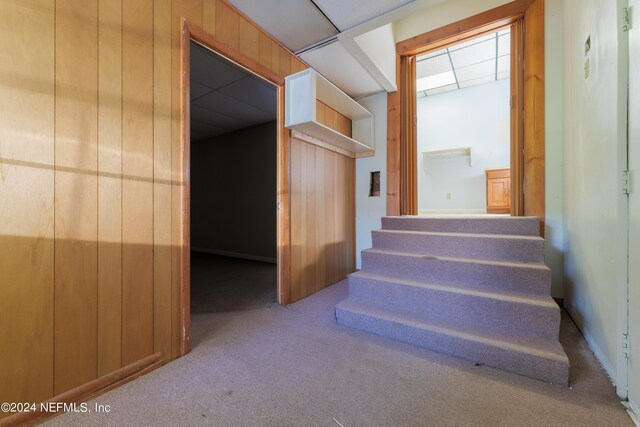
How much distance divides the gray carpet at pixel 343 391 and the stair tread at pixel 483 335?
0.14 m

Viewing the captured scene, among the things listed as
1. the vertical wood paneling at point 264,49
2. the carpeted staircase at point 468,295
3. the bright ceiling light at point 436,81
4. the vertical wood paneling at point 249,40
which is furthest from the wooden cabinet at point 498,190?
the vertical wood paneling at point 249,40

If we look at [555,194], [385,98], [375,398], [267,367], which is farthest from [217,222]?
[555,194]

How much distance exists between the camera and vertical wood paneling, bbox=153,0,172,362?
148 centimetres

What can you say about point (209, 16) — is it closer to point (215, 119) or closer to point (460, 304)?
point (460, 304)

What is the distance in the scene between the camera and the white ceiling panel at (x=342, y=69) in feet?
8.18

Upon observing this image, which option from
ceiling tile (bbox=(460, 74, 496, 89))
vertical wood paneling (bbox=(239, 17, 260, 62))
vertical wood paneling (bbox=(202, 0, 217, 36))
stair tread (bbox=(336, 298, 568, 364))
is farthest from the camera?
ceiling tile (bbox=(460, 74, 496, 89))

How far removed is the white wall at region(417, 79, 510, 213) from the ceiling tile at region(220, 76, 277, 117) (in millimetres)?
3222

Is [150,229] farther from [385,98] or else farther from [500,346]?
[385,98]

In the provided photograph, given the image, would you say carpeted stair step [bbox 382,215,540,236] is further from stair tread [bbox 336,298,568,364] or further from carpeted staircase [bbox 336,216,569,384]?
stair tread [bbox 336,298,568,364]

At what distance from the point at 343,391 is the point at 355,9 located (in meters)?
2.47

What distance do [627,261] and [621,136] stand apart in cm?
58

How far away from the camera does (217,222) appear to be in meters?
5.51

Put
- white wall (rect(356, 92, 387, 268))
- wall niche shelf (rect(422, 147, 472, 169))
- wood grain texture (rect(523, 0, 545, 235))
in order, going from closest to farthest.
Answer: wood grain texture (rect(523, 0, 545, 235))
white wall (rect(356, 92, 387, 268))
wall niche shelf (rect(422, 147, 472, 169))

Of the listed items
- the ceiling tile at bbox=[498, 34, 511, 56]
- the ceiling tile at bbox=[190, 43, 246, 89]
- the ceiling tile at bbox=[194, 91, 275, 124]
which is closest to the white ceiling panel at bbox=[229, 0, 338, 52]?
the ceiling tile at bbox=[190, 43, 246, 89]
